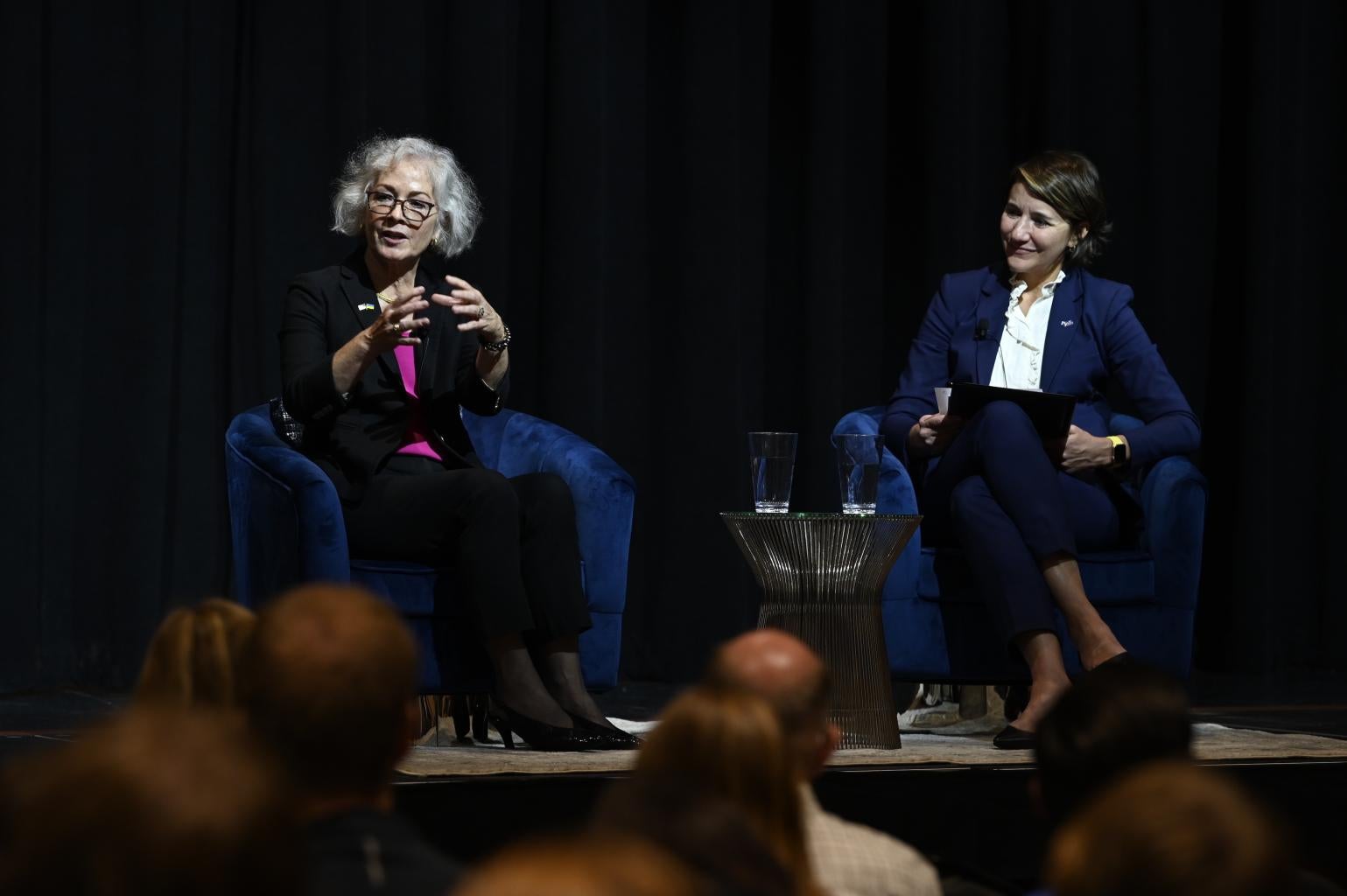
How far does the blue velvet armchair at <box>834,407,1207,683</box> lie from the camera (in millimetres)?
3541

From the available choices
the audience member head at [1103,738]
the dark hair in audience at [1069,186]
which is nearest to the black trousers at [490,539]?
the dark hair in audience at [1069,186]

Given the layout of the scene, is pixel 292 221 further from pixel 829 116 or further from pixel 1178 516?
pixel 1178 516

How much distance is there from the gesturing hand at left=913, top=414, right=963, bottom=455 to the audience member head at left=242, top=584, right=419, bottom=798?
2389 mm

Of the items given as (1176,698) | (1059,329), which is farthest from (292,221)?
(1176,698)

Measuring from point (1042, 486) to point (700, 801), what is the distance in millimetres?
2493

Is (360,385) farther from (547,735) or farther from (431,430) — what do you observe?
(547,735)

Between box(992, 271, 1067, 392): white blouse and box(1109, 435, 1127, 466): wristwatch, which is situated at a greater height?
box(992, 271, 1067, 392): white blouse

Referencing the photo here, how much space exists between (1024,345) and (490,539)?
54.1 inches

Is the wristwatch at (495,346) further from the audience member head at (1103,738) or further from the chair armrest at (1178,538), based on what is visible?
the audience member head at (1103,738)

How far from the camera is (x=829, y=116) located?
4.92 meters

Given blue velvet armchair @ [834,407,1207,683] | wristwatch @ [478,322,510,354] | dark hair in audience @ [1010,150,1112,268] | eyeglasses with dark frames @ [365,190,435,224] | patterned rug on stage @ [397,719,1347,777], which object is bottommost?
patterned rug on stage @ [397,719,1347,777]

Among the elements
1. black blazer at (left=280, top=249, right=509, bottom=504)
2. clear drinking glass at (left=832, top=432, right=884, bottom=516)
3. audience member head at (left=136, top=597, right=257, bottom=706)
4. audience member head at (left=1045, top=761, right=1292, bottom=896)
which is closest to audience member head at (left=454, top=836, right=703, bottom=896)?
audience member head at (left=1045, top=761, right=1292, bottom=896)

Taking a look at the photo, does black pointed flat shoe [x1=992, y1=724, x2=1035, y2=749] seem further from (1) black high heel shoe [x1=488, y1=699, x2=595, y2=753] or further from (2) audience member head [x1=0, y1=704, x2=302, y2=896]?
(2) audience member head [x1=0, y1=704, x2=302, y2=896]

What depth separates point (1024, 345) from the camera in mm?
3855
